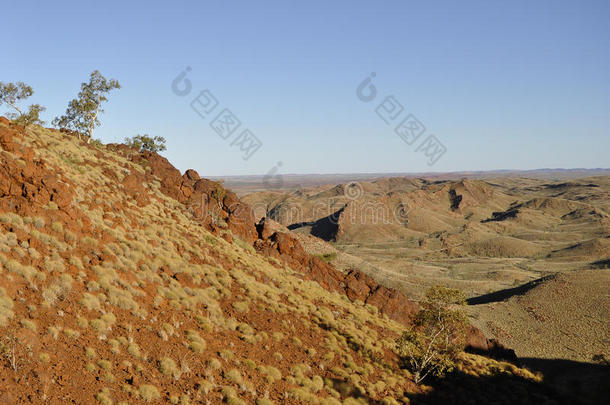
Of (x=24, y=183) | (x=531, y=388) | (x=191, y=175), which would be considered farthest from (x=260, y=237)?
(x=531, y=388)

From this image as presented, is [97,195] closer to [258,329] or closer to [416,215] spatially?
[258,329]

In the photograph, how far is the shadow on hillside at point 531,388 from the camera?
71.6 ft

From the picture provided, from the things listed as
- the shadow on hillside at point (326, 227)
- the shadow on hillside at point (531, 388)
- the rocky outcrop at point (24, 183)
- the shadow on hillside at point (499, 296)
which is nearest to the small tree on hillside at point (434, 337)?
the shadow on hillside at point (531, 388)

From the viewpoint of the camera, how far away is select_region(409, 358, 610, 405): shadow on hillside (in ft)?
71.6

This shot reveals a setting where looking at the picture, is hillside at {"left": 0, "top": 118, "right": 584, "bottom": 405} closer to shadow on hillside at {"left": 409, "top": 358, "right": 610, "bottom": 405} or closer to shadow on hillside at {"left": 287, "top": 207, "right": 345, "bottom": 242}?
shadow on hillside at {"left": 409, "top": 358, "right": 610, "bottom": 405}

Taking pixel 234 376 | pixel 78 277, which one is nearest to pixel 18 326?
pixel 78 277

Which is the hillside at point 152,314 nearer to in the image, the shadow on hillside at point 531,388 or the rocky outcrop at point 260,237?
the shadow on hillside at point 531,388

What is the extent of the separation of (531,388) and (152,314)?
1016 inches

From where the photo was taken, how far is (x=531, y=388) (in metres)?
25.8

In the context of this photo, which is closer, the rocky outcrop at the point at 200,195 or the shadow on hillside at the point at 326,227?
the rocky outcrop at the point at 200,195

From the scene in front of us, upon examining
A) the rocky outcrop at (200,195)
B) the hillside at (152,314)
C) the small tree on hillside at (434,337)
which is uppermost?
the rocky outcrop at (200,195)

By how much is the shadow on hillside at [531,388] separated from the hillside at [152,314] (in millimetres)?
245

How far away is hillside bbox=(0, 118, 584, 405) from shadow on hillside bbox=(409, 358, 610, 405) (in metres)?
0.24

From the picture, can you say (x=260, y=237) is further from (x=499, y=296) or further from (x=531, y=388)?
(x=499, y=296)
